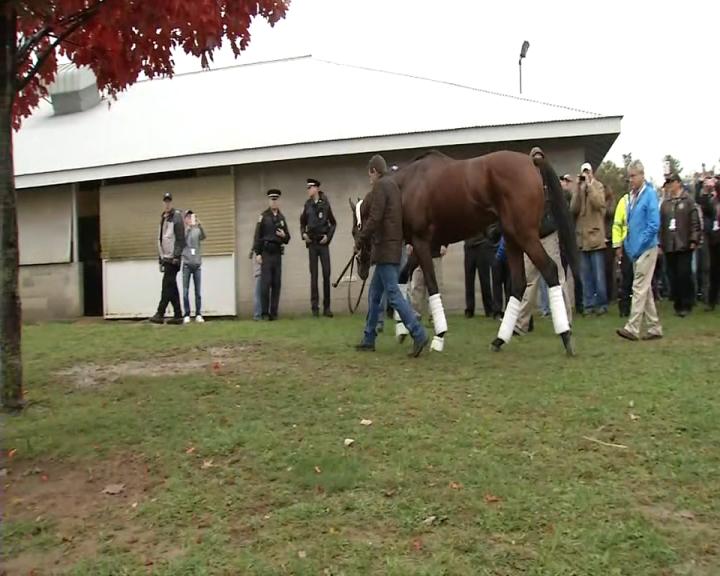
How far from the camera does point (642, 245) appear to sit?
822 centimetres

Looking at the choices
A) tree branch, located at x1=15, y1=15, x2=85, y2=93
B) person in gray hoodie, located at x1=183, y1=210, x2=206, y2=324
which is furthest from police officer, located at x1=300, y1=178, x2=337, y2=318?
tree branch, located at x1=15, y1=15, x2=85, y2=93

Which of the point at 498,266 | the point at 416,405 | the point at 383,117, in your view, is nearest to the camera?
the point at 416,405

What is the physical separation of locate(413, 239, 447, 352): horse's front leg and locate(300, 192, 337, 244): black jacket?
4753 millimetres

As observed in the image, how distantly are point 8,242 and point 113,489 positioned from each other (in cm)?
245

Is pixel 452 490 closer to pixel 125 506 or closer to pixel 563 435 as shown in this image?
pixel 563 435

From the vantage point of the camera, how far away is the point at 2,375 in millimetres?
5789

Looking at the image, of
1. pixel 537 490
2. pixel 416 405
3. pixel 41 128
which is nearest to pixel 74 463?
pixel 416 405

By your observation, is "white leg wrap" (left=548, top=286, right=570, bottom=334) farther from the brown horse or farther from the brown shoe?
the brown shoe

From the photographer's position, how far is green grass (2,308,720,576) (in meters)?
3.43

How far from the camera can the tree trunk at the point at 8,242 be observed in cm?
571

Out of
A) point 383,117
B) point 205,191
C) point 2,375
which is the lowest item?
point 2,375

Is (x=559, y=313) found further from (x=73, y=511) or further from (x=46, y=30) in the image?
(x=46, y=30)

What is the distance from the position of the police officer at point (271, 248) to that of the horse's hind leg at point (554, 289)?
6.25 metres

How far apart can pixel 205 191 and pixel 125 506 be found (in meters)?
11.9
